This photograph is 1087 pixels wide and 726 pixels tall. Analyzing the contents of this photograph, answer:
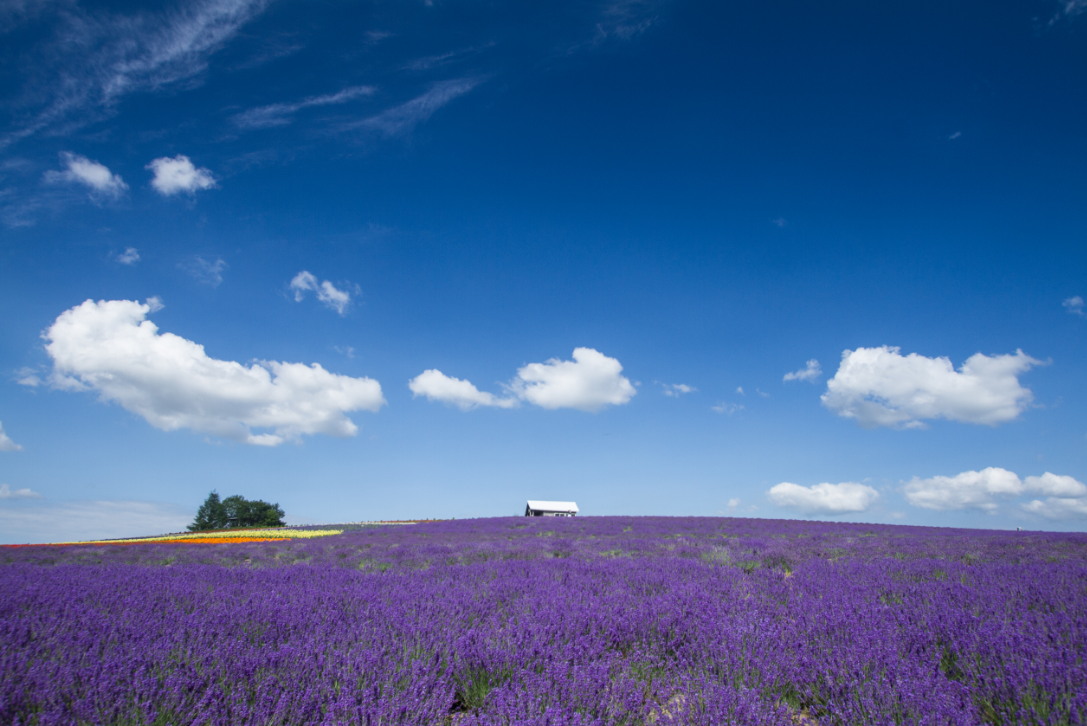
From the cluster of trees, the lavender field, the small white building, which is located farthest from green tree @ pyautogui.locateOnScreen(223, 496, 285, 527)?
the lavender field

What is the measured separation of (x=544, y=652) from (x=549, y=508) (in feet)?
127

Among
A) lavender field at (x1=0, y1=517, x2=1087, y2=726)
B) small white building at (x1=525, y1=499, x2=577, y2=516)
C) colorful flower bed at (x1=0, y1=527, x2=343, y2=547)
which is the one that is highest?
lavender field at (x1=0, y1=517, x2=1087, y2=726)

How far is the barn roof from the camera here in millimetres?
39097

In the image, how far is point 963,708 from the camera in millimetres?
2004

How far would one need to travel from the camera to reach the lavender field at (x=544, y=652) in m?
1.84

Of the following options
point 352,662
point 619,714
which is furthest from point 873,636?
point 352,662

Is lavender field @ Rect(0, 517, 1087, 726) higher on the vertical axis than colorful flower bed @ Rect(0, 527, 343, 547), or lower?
higher

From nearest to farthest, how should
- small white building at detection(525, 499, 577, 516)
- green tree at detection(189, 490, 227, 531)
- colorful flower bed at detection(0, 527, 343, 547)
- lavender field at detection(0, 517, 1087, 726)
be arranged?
1. lavender field at detection(0, 517, 1087, 726)
2. colorful flower bed at detection(0, 527, 343, 547)
3. green tree at detection(189, 490, 227, 531)
4. small white building at detection(525, 499, 577, 516)

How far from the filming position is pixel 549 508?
3938 centimetres

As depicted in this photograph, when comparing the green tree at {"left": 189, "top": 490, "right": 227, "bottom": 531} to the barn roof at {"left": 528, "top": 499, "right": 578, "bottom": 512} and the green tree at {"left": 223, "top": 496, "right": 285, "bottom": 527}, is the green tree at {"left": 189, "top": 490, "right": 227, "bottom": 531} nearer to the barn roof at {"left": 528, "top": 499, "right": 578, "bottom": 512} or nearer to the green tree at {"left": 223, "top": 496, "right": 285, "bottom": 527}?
the green tree at {"left": 223, "top": 496, "right": 285, "bottom": 527}

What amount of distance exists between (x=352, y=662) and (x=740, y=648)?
195 cm

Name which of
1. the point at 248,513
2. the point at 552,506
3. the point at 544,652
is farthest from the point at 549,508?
the point at 544,652

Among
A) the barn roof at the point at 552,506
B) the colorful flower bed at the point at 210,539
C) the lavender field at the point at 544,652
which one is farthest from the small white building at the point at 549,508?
the lavender field at the point at 544,652

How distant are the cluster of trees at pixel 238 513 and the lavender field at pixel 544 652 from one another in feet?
124
